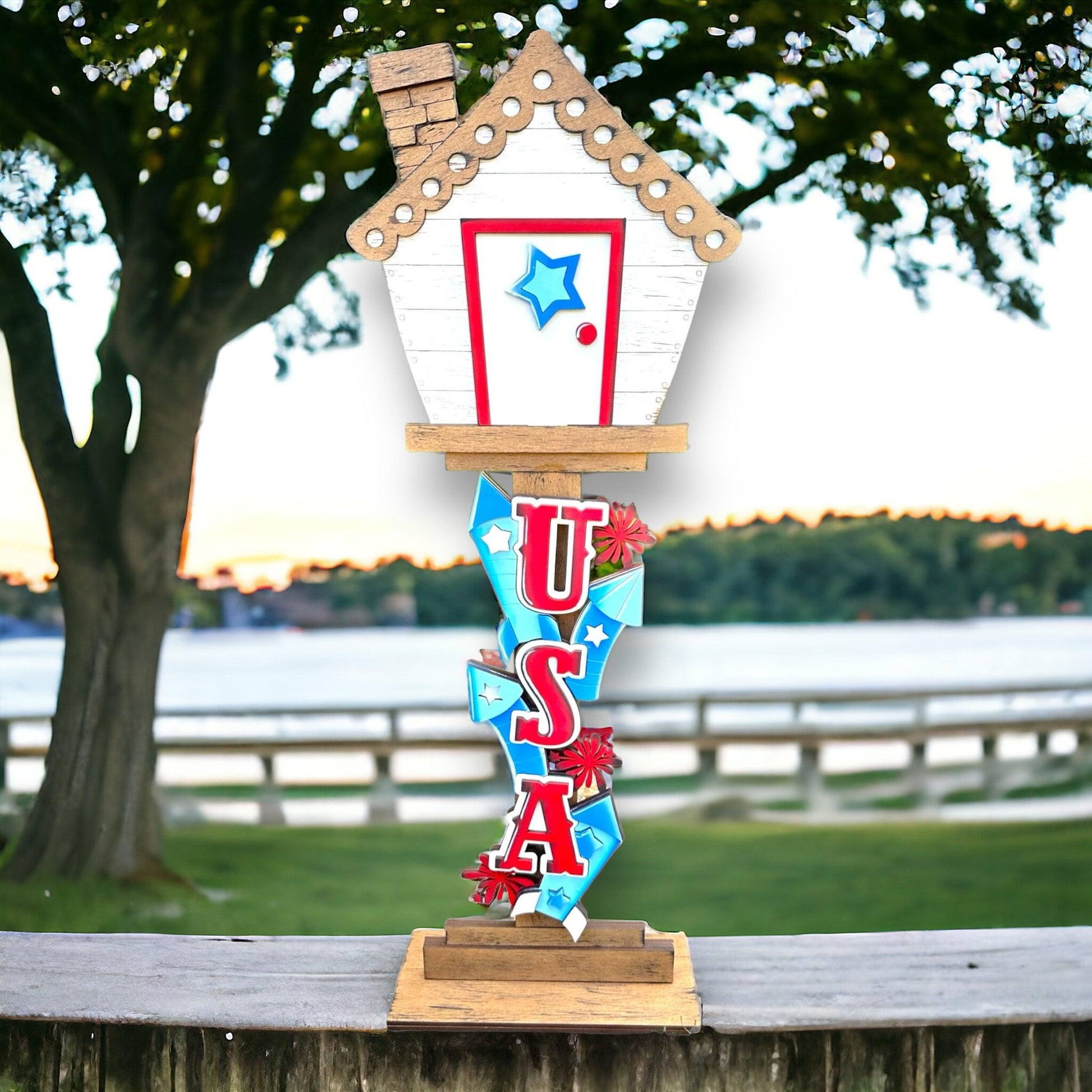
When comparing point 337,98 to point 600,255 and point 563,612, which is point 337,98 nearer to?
point 600,255

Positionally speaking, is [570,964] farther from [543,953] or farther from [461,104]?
[461,104]

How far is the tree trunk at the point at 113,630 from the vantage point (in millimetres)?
3246

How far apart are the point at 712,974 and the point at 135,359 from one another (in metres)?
2.36

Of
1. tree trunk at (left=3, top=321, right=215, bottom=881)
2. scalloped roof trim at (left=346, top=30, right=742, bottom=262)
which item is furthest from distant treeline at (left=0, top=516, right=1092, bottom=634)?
scalloped roof trim at (left=346, top=30, right=742, bottom=262)

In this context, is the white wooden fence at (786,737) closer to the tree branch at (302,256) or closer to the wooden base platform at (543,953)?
the tree branch at (302,256)

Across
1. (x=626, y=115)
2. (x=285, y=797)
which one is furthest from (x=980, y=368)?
(x=285, y=797)

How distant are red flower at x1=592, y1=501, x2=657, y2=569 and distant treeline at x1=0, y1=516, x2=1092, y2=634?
131cm

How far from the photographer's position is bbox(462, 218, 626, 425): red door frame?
1941 mm

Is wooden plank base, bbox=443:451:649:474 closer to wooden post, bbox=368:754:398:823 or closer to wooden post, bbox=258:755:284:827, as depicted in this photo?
wooden post, bbox=258:755:284:827

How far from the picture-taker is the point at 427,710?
4.03 metres

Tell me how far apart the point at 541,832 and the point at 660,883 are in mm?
2143

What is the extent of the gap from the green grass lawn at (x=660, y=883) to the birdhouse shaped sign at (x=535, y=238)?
1549 millimetres

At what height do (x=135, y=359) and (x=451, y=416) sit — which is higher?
(x=135, y=359)

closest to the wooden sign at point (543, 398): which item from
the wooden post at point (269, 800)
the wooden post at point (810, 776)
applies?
the wooden post at point (269, 800)
